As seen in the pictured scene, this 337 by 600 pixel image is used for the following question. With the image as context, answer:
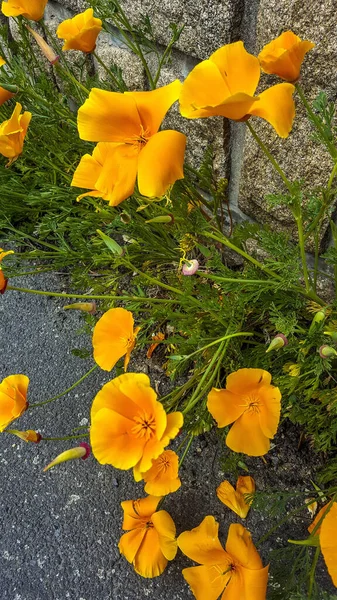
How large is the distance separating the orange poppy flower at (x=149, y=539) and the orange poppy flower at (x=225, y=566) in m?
0.05

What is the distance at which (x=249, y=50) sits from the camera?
125 centimetres

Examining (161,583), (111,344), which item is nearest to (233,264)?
(111,344)

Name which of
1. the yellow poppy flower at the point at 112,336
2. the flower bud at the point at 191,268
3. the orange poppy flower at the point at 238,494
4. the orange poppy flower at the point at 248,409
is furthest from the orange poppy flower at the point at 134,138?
the orange poppy flower at the point at 238,494

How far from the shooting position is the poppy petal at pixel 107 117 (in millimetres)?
948

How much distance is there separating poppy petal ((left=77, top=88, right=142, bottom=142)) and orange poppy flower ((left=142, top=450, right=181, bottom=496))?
2.14ft

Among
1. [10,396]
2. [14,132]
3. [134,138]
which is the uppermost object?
[134,138]

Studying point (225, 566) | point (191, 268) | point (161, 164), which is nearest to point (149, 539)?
point (225, 566)

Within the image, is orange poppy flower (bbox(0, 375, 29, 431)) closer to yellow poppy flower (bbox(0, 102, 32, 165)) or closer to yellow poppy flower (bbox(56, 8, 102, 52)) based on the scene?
yellow poppy flower (bbox(0, 102, 32, 165))

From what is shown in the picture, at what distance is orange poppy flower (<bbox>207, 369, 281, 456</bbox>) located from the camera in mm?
996

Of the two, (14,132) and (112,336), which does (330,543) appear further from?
(14,132)

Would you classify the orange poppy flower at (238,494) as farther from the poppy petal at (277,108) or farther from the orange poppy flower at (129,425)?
the poppy petal at (277,108)

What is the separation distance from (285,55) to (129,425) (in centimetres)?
71

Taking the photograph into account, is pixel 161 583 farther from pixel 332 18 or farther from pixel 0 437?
pixel 332 18

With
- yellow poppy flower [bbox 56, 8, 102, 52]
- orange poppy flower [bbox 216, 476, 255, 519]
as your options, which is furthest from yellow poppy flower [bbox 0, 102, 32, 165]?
orange poppy flower [bbox 216, 476, 255, 519]
